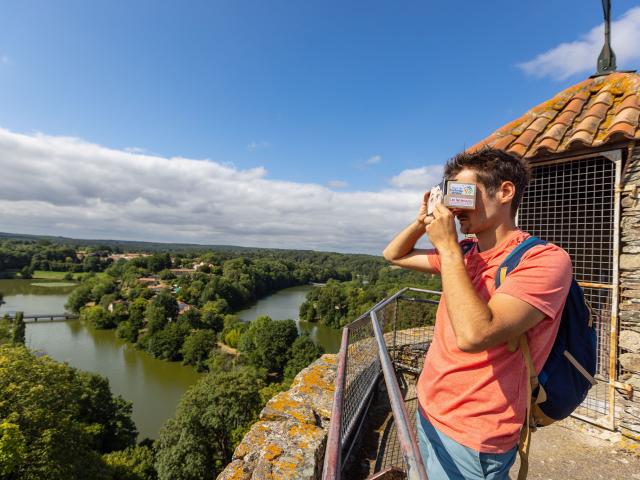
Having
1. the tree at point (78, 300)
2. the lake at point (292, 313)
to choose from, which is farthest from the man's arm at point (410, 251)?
the tree at point (78, 300)

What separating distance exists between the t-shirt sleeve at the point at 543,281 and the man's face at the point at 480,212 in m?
0.25

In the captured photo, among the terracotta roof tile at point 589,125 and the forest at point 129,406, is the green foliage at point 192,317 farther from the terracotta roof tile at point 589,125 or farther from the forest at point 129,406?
the terracotta roof tile at point 589,125

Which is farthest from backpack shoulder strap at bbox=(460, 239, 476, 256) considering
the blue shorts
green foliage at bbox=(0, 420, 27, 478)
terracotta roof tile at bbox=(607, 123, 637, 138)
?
green foliage at bbox=(0, 420, 27, 478)

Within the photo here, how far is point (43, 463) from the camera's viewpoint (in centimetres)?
1127

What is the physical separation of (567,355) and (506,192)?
0.63 meters

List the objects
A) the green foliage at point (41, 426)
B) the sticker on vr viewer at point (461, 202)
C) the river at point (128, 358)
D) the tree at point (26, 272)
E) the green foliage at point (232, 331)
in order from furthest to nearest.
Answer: the tree at point (26, 272), the green foliage at point (232, 331), the river at point (128, 358), the green foliage at point (41, 426), the sticker on vr viewer at point (461, 202)

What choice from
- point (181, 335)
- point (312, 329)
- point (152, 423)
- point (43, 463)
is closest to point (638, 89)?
point (43, 463)

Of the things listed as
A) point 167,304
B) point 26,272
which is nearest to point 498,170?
point 167,304

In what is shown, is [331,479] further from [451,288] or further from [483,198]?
[483,198]

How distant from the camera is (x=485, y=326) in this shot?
1027 mm

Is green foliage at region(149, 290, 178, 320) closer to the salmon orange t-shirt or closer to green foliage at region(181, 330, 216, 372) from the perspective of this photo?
green foliage at region(181, 330, 216, 372)

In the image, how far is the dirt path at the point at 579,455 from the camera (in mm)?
2906

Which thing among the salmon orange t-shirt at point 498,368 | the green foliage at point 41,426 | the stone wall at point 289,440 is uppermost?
the salmon orange t-shirt at point 498,368

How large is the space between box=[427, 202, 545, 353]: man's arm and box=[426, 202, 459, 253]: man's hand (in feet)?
0.36
